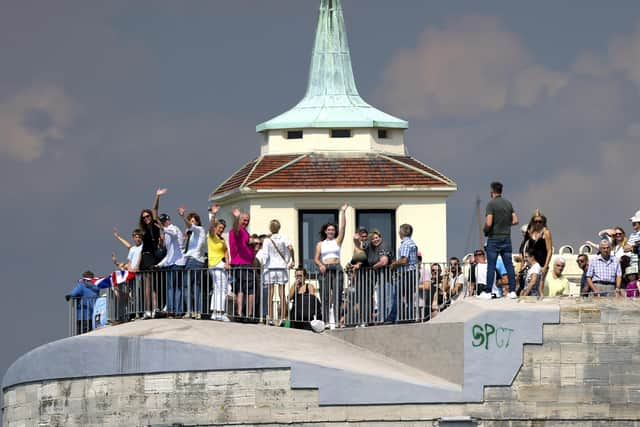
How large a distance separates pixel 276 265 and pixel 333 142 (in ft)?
26.6

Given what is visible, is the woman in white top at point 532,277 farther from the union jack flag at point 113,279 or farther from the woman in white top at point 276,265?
the union jack flag at point 113,279

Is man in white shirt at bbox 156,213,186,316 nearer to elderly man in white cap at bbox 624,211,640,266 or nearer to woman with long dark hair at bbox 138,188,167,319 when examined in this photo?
woman with long dark hair at bbox 138,188,167,319

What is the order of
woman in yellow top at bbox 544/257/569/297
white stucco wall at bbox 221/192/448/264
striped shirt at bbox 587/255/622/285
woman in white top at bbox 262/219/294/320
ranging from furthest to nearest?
white stucco wall at bbox 221/192/448/264, woman in white top at bbox 262/219/294/320, woman in yellow top at bbox 544/257/569/297, striped shirt at bbox 587/255/622/285

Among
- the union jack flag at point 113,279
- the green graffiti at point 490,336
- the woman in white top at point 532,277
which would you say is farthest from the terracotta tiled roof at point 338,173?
the green graffiti at point 490,336

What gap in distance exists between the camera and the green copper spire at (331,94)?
161 feet

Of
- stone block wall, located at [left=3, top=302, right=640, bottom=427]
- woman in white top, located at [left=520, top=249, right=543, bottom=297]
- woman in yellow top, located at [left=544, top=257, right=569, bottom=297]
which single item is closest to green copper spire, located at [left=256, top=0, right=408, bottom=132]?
woman in yellow top, located at [left=544, top=257, right=569, bottom=297]

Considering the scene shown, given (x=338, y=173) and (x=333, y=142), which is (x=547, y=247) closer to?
(x=338, y=173)

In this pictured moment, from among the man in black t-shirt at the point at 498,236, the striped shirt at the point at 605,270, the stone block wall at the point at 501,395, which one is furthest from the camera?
the striped shirt at the point at 605,270

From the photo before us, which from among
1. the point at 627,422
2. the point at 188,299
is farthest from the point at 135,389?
the point at 627,422

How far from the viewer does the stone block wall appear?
38094 mm

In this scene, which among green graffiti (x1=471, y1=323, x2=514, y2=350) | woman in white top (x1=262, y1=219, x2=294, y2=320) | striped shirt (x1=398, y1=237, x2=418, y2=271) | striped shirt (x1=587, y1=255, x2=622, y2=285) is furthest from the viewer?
woman in white top (x1=262, y1=219, x2=294, y2=320)

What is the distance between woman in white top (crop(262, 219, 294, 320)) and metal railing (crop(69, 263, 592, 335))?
0.06 ft

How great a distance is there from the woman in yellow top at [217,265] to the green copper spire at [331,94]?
7809mm

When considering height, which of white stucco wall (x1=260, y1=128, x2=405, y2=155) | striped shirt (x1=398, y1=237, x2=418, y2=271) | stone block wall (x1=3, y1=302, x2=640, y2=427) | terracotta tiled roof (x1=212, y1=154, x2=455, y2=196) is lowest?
stone block wall (x1=3, y1=302, x2=640, y2=427)
